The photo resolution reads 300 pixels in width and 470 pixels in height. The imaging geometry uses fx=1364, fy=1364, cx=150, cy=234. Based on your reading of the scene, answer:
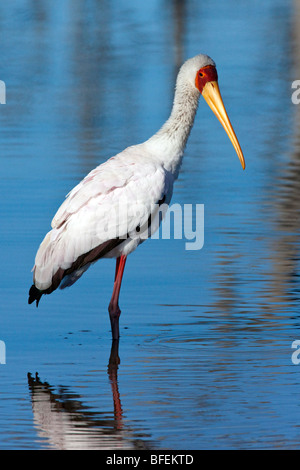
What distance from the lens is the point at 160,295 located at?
9.93 m

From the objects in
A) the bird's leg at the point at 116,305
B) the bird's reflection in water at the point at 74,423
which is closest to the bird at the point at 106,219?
the bird's leg at the point at 116,305

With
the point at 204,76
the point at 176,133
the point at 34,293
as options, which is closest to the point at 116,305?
the point at 34,293

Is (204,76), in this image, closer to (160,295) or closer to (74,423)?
(160,295)

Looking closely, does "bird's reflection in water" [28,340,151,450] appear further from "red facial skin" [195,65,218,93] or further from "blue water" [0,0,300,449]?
"red facial skin" [195,65,218,93]

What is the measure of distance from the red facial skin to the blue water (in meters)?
1.47

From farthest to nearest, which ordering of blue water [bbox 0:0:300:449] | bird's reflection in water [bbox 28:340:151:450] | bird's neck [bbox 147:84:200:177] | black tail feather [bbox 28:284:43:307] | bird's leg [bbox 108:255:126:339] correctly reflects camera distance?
bird's neck [bbox 147:84:200:177]
black tail feather [bbox 28:284:43:307]
bird's leg [bbox 108:255:126:339]
blue water [bbox 0:0:300:449]
bird's reflection in water [bbox 28:340:151:450]

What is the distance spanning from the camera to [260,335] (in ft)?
29.1

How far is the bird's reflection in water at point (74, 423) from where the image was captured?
6918 mm

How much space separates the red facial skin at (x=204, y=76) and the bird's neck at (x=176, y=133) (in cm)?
8

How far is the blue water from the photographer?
287 inches

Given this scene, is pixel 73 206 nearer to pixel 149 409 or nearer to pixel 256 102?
pixel 149 409

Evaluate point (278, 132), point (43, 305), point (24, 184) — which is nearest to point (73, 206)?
point (43, 305)

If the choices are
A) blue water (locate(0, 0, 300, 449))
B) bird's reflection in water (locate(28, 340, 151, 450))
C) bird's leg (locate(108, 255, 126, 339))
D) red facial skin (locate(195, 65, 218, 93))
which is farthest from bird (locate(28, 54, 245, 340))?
bird's reflection in water (locate(28, 340, 151, 450))

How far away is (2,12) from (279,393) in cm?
2690
